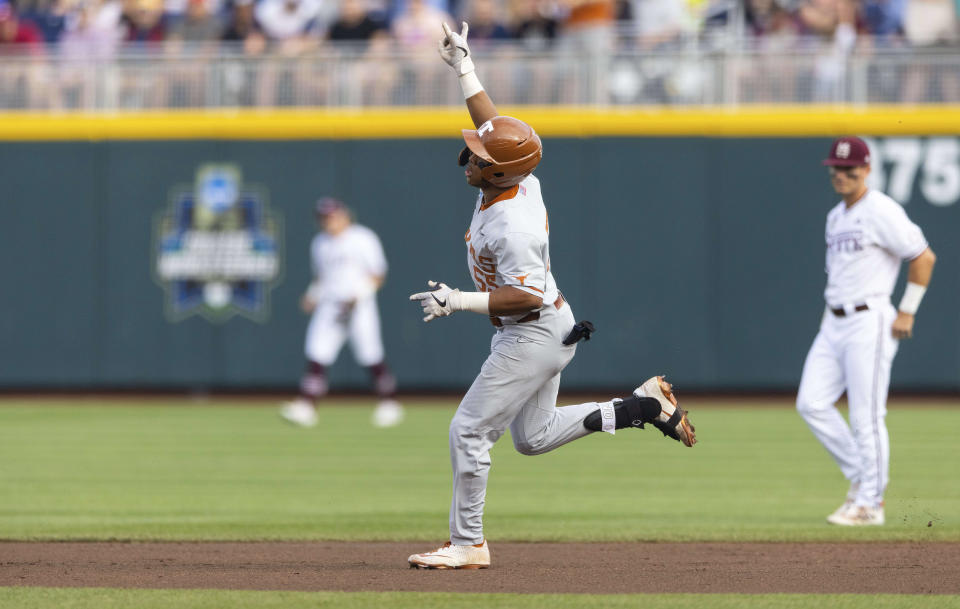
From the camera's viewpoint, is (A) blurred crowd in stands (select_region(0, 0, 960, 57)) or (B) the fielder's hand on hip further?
(A) blurred crowd in stands (select_region(0, 0, 960, 57))

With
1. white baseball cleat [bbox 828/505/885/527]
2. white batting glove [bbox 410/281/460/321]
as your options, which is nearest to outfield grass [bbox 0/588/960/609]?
white batting glove [bbox 410/281/460/321]

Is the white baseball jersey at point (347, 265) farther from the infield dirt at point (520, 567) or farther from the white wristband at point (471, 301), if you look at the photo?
the white wristband at point (471, 301)

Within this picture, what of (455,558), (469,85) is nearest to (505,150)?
(469,85)

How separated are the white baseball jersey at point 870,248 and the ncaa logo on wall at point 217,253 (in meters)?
12.3

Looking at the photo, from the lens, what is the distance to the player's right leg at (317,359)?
16.4m

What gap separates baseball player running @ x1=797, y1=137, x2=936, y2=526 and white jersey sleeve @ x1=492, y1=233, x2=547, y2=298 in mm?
2977

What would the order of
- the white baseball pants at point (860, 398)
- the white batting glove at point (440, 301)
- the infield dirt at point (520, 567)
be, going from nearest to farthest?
the white batting glove at point (440, 301) < the infield dirt at point (520, 567) < the white baseball pants at point (860, 398)

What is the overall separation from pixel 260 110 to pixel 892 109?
8.36 metres

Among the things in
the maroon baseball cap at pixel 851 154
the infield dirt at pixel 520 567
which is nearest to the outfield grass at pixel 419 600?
the infield dirt at pixel 520 567

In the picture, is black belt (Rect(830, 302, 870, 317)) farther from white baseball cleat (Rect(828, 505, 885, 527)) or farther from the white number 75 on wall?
the white number 75 on wall

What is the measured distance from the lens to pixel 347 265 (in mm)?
16984

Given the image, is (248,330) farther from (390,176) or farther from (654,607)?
(654,607)

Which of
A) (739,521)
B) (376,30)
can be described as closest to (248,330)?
(376,30)

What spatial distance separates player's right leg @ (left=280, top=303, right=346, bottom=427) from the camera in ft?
53.9
